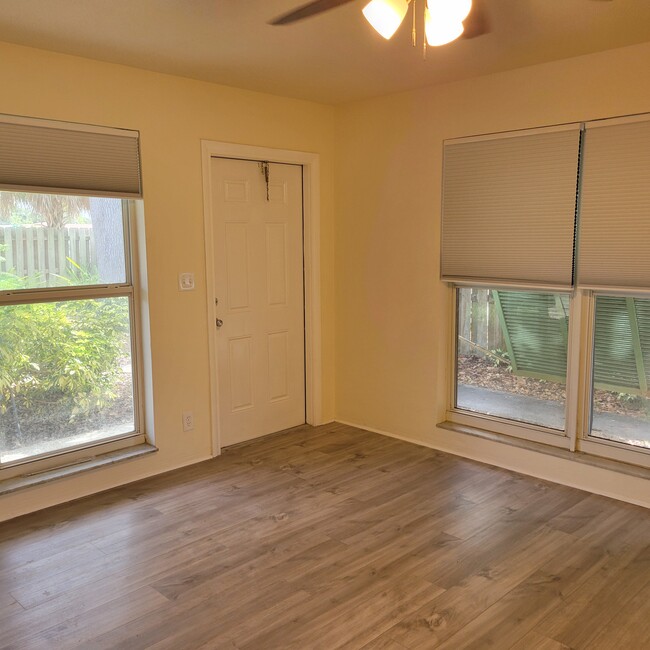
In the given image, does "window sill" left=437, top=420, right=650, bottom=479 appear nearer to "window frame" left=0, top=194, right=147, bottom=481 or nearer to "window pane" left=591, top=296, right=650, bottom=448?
"window pane" left=591, top=296, right=650, bottom=448

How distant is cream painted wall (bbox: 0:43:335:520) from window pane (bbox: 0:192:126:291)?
0.76 feet

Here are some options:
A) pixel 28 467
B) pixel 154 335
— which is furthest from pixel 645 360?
pixel 28 467

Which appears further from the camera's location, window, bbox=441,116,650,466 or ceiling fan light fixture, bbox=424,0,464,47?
window, bbox=441,116,650,466

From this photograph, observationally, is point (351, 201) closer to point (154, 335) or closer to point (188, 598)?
point (154, 335)

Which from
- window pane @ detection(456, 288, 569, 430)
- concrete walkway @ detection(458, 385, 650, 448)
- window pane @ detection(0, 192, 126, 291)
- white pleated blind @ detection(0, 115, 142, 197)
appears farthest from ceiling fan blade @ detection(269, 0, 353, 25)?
concrete walkway @ detection(458, 385, 650, 448)

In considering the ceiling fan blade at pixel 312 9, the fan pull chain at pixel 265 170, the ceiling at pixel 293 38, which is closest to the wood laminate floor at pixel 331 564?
the fan pull chain at pixel 265 170

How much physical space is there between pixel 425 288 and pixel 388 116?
1236mm

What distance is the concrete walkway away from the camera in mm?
3518

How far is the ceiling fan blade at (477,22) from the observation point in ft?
8.43

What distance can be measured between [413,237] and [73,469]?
2619mm

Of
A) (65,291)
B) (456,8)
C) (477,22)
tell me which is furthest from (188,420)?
(456,8)

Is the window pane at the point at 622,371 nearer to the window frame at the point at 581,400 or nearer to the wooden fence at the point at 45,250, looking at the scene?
the window frame at the point at 581,400

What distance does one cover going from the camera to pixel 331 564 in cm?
283

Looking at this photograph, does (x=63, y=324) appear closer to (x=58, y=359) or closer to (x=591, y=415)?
(x=58, y=359)
